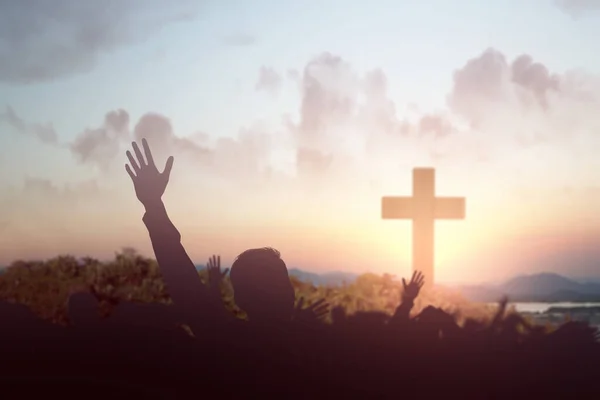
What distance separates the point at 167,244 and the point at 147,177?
582 millimetres

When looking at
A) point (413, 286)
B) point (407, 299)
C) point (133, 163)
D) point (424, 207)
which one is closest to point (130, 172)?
point (133, 163)

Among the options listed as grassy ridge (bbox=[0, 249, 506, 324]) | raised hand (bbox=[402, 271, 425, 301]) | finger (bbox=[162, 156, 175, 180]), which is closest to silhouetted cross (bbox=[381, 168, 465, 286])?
grassy ridge (bbox=[0, 249, 506, 324])

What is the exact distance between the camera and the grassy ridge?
630cm

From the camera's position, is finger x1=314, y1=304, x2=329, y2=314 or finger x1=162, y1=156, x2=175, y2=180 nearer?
finger x1=314, y1=304, x2=329, y2=314

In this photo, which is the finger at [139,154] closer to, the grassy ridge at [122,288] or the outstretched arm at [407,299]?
the outstretched arm at [407,299]

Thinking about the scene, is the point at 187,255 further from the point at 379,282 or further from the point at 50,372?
the point at 379,282

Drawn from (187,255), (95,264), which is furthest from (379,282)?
(187,255)

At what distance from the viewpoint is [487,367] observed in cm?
212

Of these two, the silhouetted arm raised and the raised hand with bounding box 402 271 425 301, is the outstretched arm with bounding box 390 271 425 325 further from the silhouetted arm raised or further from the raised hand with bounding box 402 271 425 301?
the silhouetted arm raised

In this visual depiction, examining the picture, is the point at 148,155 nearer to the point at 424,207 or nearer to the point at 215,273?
the point at 215,273

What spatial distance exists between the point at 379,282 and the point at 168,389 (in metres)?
5.66

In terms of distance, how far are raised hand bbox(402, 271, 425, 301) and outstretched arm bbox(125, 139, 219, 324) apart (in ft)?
2.25

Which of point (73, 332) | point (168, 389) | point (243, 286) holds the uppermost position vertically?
point (243, 286)

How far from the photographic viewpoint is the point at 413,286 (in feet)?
9.09
